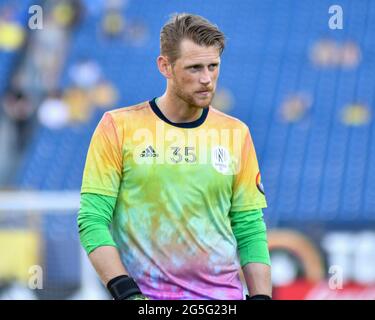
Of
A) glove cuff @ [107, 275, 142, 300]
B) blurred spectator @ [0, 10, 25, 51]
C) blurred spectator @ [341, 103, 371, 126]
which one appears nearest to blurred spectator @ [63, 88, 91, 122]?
blurred spectator @ [0, 10, 25, 51]

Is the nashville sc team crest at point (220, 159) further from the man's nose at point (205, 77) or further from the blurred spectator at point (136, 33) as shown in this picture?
the blurred spectator at point (136, 33)

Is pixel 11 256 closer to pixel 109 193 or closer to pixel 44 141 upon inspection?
pixel 44 141

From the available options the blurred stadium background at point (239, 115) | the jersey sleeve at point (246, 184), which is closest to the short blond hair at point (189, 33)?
the jersey sleeve at point (246, 184)

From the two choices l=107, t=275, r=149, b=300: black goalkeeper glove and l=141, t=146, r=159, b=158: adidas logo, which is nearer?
l=107, t=275, r=149, b=300: black goalkeeper glove

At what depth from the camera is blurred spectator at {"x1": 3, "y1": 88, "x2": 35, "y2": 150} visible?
1088 centimetres

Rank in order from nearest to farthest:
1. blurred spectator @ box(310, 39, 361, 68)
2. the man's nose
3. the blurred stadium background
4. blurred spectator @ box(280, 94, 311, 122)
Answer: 1. the man's nose
2. the blurred stadium background
3. blurred spectator @ box(280, 94, 311, 122)
4. blurred spectator @ box(310, 39, 361, 68)

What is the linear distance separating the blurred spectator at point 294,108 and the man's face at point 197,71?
25.2 feet

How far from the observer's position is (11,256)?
8.44m

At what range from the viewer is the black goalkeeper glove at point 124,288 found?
325 cm

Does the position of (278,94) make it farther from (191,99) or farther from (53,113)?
(191,99)

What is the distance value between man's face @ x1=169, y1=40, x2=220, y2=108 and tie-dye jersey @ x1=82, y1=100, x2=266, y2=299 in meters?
0.17

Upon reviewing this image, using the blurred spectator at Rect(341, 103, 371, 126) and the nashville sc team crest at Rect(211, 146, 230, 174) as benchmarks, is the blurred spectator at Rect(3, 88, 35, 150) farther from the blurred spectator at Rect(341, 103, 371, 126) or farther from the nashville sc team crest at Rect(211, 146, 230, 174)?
the nashville sc team crest at Rect(211, 146, 230, 174)
